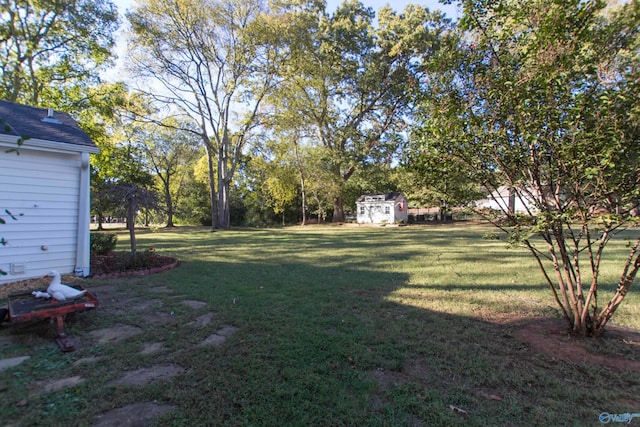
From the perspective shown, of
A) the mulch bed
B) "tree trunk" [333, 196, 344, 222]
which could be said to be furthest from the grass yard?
"tree trunk" [333, 196, 344, 222]

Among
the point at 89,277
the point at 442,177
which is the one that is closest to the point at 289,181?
the point at 89,277

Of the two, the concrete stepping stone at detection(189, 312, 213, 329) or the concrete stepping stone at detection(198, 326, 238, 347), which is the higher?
the concrete stepping stone at detection(189, 312, 213, 329)

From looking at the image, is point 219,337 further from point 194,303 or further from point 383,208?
point 383,208

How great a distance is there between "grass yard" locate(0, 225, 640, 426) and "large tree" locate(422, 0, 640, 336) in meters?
0.97

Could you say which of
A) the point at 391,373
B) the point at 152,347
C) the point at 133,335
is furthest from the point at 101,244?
the point at 391,373

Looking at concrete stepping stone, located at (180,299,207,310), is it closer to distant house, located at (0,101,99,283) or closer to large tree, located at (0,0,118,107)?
distant house, located at (0,101,99,283)

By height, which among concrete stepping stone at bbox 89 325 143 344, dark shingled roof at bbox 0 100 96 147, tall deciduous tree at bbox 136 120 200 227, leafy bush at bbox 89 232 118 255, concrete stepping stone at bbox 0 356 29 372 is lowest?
concrete stepping stone at bbox 0 356 29 372

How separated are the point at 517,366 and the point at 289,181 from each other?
1100 inches

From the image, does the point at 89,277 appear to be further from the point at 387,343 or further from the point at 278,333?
the point at 387,343

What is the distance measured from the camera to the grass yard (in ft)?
6.89

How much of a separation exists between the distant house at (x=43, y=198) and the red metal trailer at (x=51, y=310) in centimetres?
227

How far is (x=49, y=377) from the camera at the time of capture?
251cm

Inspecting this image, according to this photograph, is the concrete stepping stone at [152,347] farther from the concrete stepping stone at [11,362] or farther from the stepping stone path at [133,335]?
the concrete stepping stone at [11,362]

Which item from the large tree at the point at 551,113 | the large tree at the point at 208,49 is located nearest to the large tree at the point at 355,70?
the large tree at the point at 208,49
